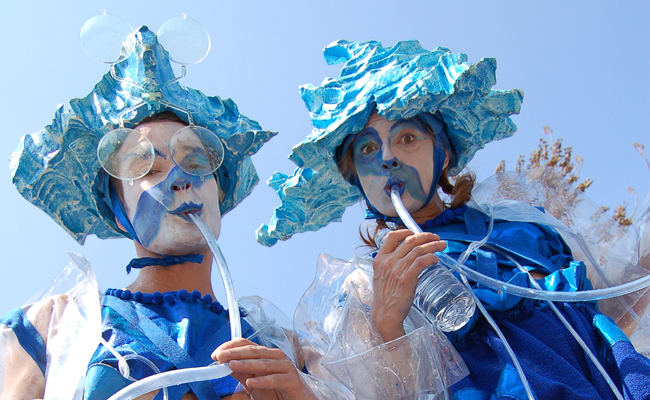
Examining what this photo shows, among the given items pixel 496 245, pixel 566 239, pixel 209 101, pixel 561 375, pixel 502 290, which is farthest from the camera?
pixel 209 101

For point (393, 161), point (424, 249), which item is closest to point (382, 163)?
point (393, 161)

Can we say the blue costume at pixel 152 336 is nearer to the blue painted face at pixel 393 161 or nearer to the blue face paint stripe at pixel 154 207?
the blue face paint stripe at pixel 154 207

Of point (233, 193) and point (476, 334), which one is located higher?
point (233, 193)

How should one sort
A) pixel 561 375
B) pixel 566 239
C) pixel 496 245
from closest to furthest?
1. pixel 561 375
2. pixel 496 245
3. pixel 566 239

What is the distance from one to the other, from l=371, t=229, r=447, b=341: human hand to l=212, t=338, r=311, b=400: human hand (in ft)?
1.25

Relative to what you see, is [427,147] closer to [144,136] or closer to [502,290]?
[502,290]

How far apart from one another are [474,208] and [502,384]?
3.48 ft

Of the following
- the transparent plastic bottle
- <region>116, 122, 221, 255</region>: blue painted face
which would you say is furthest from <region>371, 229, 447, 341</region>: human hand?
<region>116, 122, 221, 255</region>: blue painted face

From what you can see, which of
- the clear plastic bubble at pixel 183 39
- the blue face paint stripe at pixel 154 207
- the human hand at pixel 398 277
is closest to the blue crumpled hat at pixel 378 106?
the clear plastic bubble at pixel 183 39

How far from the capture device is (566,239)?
3.16 m

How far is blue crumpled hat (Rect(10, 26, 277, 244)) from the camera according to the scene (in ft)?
10.8

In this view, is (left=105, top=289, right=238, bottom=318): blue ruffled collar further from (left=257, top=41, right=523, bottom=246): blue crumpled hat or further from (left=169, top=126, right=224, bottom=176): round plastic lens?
(left=257, top=41, right=523, bottom=246): blue crumpled hat

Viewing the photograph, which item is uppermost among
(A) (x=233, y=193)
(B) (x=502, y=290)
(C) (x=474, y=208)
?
(A) (x=233, y=193)

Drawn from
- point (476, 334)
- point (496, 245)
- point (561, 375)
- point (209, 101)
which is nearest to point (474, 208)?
point (496, 245)
